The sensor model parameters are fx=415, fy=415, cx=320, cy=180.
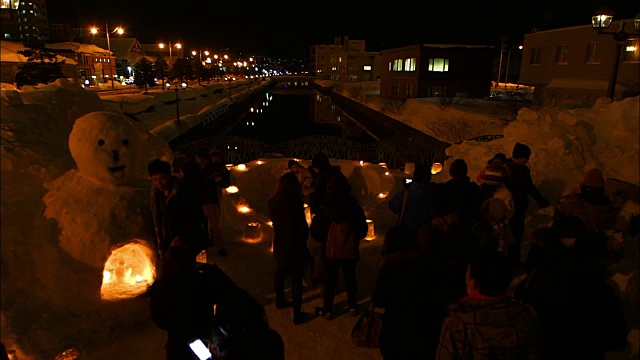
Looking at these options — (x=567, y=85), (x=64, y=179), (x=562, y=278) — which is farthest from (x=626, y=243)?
(x=567, y=85)

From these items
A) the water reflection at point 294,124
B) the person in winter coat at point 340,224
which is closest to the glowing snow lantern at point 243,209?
the person in winter coat at point 340,224

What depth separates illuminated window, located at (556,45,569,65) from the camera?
2225cm

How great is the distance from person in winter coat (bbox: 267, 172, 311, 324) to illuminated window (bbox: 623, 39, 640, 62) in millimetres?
15853

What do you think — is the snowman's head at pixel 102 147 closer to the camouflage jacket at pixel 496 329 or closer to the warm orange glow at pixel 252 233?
the warm orange glow at pixel 252 233

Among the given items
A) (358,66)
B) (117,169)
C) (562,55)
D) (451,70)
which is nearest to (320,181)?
(117,169)

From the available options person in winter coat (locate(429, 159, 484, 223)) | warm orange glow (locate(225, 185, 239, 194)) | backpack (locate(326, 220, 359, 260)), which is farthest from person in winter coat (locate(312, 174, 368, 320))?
warm orange glow (locate(225, 185, 239, 194))

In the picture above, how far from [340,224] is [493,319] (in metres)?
2.12

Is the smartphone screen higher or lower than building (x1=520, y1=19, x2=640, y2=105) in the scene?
lower

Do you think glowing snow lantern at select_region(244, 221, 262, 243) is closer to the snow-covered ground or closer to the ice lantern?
the snow-covered ground

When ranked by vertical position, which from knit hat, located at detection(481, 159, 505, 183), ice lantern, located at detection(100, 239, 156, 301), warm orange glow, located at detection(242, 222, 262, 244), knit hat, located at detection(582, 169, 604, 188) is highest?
knit hat, located at detection(582, 169, 604, 188)

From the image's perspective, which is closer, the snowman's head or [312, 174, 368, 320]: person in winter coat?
[312, 174, 368, 320]: person in winter coat

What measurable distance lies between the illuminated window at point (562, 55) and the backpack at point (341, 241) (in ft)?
75.7

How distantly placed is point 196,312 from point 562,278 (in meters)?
2.47

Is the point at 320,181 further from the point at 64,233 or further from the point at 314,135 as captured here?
the point at 314,135
